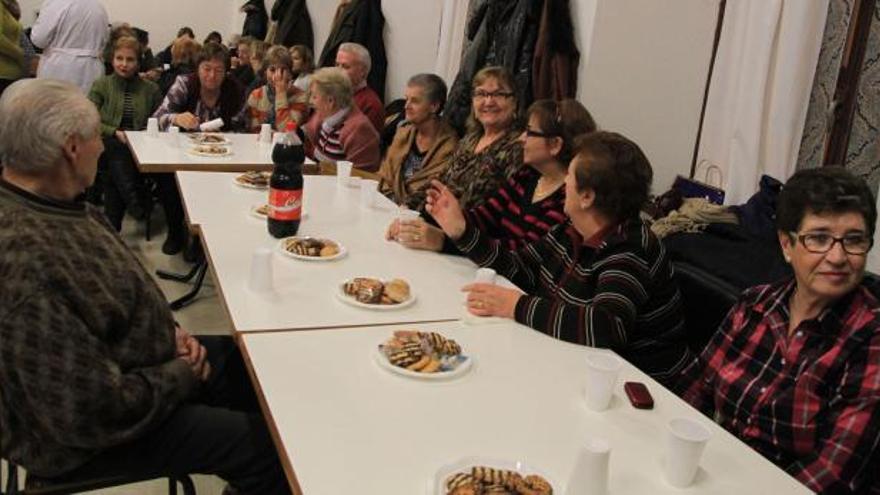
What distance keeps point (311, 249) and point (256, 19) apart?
23.0 feet

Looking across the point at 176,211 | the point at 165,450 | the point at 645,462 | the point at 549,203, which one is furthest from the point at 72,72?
the point at 645,462

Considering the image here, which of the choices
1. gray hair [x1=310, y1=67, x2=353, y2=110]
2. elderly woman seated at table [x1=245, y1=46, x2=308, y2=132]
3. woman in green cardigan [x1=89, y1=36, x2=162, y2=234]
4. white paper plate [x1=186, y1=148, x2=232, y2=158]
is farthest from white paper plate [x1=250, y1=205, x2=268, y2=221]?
woman in green cardigan [x1=89, y1=36, x2=162, y2=234]

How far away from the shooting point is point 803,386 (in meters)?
1.54

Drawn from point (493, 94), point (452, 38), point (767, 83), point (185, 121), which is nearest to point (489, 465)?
point (493, 94)

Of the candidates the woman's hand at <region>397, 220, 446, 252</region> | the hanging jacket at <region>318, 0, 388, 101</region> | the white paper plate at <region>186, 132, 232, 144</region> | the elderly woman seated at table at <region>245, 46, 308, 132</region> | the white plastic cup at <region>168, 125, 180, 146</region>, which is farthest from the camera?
the hanging jacket at <region>318, 0, 388, 101</region>

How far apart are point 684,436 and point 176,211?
394 cm

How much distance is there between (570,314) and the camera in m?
1.79

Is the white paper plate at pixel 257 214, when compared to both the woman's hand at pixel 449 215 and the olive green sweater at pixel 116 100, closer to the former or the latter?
the woman's hand at pixel 449 215

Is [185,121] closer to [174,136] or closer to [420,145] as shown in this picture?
[174,136]

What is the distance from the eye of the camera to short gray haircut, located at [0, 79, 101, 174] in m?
1.44

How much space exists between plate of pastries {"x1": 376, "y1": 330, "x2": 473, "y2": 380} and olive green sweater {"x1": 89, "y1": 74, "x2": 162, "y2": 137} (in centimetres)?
370

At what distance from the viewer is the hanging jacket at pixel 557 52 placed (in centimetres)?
354

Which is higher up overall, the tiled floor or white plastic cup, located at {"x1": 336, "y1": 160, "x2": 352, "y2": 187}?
white plastic cup, located at {"x1": 336, "y1": 160, "x2": 352, "y2": 187}

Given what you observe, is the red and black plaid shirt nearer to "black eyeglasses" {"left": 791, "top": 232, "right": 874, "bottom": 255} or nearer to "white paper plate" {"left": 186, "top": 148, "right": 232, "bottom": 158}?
"black eyeglasses" {"left": 791, "top": 232, "right": 874, "bottom": 255}
